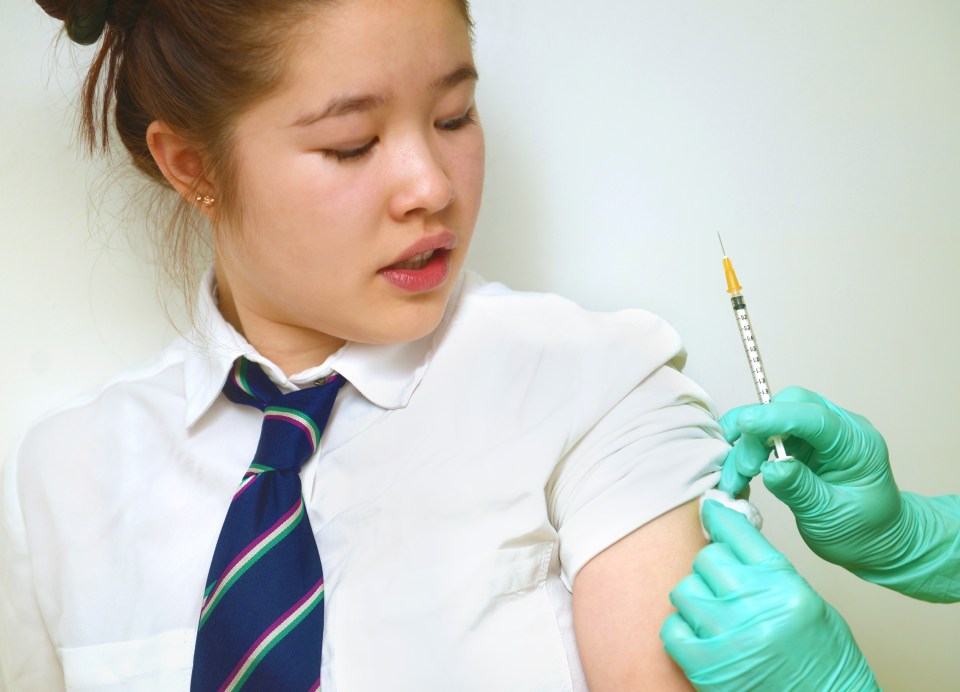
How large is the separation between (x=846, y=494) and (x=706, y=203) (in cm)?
63

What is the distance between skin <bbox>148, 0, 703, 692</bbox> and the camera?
1.15m

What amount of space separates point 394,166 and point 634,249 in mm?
671

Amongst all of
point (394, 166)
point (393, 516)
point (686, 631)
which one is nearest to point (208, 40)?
point (394, 166)

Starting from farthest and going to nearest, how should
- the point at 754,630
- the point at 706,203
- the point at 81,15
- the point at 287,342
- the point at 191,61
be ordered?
the point at 706,203
the point at 287,342
the point at 81,15
the point at 191,61
the point at 754,630

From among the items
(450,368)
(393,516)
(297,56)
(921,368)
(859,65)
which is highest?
(297,56)

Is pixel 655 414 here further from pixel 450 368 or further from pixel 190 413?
pixel 190 413

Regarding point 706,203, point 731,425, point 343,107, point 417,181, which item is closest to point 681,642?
point 731,425

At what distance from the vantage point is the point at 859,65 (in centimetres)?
170

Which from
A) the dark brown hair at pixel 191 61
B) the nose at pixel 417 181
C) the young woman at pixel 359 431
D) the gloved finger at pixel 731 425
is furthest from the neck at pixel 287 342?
the gloved finger at pixel 731 425

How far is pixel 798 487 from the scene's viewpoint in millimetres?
1211

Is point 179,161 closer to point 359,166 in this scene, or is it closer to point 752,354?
point 359,166

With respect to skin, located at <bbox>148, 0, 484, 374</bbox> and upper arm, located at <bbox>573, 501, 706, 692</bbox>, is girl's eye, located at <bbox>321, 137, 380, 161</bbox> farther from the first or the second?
upper arm, located at <bbox>573, 501, 706, 692</bbox>

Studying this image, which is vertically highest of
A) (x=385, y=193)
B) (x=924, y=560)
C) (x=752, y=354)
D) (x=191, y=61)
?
(x=191, y=61)

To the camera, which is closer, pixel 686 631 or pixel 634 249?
pixel 686 631
